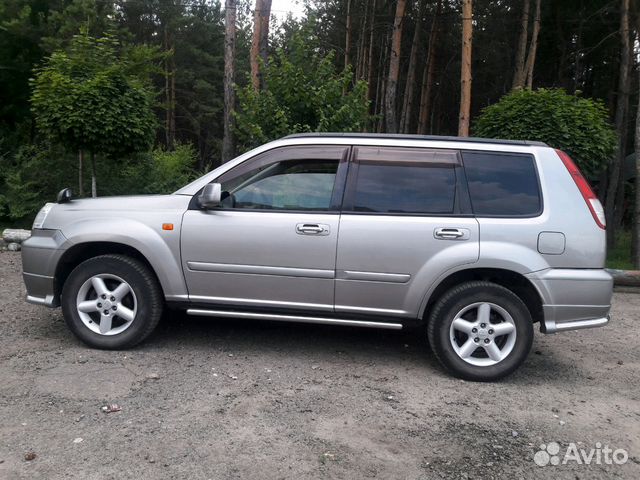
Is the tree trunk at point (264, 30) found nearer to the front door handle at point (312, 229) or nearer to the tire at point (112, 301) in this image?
the tire at point (112, 301)

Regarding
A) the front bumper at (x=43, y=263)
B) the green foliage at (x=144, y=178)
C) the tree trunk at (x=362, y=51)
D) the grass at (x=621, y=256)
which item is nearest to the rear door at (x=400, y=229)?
the front bumper at (x=43, y=263)

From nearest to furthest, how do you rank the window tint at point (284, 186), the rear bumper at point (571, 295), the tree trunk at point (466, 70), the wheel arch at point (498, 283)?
the rear bumper at point (571, 295) → the wheel arch at point (498, 283) → the window tint at point (284, 186) → the tree trunk at point (466, 70)

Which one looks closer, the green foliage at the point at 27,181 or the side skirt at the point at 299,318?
the side skirt at the point at 299,318

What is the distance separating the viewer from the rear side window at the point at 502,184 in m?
4.30

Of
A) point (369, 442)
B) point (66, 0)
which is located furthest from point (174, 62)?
point (369, 442)

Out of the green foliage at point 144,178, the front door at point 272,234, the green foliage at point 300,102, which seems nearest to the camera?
the front door at point 272,234

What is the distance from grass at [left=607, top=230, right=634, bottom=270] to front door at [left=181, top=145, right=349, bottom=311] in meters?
7.94

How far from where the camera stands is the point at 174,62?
100 ft

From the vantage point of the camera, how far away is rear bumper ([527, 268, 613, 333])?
4160 millimetres

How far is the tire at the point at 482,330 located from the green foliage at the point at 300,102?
4890 mm

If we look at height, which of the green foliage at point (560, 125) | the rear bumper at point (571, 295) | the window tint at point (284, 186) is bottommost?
the rear bumper at point (571, 295)

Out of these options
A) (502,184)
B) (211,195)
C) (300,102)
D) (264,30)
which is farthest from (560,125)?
(264,30)

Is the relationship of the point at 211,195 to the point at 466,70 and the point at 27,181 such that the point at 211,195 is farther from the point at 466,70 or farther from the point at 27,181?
the point at 27,181

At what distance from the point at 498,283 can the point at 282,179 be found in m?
1.99
